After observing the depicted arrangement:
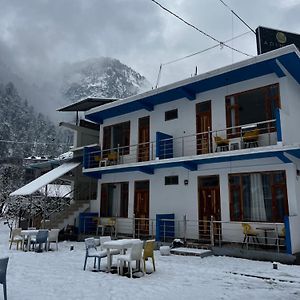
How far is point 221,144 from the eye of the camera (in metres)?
14.1

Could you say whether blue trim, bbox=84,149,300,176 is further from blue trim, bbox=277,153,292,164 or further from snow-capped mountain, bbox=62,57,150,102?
snow-capped mountain, bbox=62,57,150,102

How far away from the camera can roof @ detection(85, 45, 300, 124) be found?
41.3ft

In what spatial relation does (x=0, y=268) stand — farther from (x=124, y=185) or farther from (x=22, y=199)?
(x=22, y=199)

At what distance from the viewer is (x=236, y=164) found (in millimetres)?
13977

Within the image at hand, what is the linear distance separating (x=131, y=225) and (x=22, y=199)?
55.8ft

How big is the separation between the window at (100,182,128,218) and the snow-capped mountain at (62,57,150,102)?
138m

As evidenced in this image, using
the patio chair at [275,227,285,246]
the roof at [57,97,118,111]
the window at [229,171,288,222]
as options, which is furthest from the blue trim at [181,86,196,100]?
the roof at [57,97,118,111]

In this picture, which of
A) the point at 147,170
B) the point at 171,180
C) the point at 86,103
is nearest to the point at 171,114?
the point at 147,170

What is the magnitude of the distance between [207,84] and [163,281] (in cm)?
951

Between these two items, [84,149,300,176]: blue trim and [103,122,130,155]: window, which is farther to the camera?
[103,122,130,155]: window


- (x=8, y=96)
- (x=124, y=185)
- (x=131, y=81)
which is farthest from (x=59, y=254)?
(x=131, y=81)

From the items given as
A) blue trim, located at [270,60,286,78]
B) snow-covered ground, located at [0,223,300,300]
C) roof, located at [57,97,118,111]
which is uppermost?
roof, located at [57,97,118,111]

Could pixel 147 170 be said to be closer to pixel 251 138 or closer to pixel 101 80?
pixel 251 138

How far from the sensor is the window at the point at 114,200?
61.1 feet
